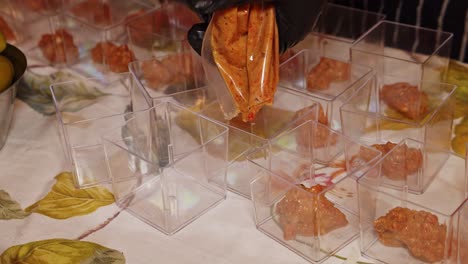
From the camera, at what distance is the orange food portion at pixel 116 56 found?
1.01 m

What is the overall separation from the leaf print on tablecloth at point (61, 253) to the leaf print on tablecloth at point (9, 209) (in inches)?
2.0

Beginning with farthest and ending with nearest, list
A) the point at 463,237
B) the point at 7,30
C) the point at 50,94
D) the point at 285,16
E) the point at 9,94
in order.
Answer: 1. the point at 7,30
2. the point at 50,94
3. the point at 9,94
4. the point at 285,16
5. the point at 463,237

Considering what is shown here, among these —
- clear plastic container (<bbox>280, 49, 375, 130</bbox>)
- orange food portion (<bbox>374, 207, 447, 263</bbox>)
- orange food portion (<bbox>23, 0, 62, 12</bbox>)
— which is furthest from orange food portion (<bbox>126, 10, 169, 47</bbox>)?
orange food portion (<bbox>374, 207, 447, 263</bbox>)

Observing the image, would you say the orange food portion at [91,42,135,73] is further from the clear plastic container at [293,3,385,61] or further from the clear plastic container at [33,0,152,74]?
the clear plastic container at [293,3,385,61]

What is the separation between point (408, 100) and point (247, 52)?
0.78 ft

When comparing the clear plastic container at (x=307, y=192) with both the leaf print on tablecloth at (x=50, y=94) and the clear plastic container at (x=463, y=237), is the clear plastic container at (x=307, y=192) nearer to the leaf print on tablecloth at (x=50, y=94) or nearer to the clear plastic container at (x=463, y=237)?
the clear plastic container at (x=463, y=237)

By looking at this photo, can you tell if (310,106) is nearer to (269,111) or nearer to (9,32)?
(269,111)

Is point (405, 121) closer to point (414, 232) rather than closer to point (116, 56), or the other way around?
point (414, 232)

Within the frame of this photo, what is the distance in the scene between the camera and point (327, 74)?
0.94 meters

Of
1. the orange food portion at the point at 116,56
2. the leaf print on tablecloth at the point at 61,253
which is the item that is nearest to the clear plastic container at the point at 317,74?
the orange food portion at the point at 116,56

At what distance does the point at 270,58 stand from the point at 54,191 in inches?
10.6

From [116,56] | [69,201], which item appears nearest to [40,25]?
[116,56]

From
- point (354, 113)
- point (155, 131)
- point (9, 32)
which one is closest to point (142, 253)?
point (155, 131)

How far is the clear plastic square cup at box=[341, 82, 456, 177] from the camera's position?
0.79 metres
